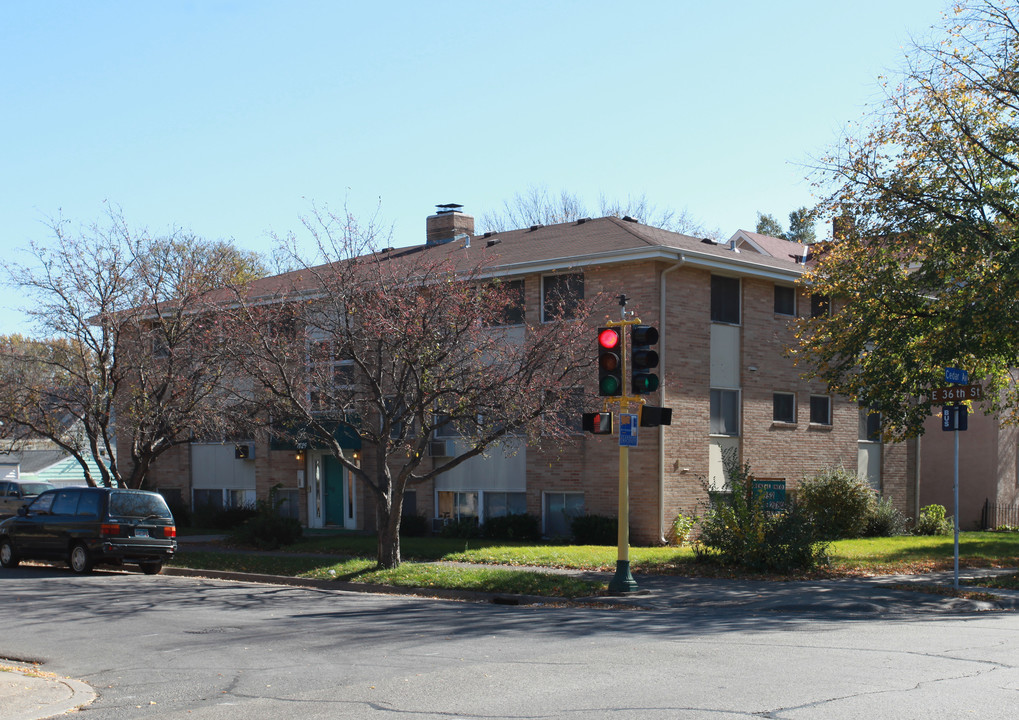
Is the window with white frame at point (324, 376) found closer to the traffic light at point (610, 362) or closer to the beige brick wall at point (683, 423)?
the beige brick wall at point (683, 423)

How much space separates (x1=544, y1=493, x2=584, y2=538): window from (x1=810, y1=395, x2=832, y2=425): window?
768 cm

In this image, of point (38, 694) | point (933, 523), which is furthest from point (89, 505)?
point (933, 523)

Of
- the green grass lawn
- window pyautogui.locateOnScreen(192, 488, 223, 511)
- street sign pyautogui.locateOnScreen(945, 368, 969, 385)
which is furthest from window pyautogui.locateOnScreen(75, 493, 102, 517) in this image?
street sign pyautogui.locateOnScreen(945, 368, 969, 385)

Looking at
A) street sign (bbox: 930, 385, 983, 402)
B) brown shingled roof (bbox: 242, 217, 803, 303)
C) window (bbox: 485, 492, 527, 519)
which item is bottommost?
window (bbox: 485, 492, 527, 519)

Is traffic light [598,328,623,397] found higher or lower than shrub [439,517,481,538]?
higher

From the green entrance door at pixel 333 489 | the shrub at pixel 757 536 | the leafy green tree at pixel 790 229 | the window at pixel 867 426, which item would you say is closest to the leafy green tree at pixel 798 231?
the leafy green tree at pixel 790 229

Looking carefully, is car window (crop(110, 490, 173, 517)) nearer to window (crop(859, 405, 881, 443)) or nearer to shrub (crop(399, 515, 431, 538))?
shrub (crop(399, 515, 431, 538))

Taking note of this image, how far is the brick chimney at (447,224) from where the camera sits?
33.1m

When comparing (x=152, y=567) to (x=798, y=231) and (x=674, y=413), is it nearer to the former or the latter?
(x=674, y=413)

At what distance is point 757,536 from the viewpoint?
1820 centimetres

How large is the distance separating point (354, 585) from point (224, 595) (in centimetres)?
234

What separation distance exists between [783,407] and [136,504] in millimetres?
16411

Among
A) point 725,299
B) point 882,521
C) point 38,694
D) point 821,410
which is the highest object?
point 725,299

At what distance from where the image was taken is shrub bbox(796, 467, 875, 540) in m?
26.2
